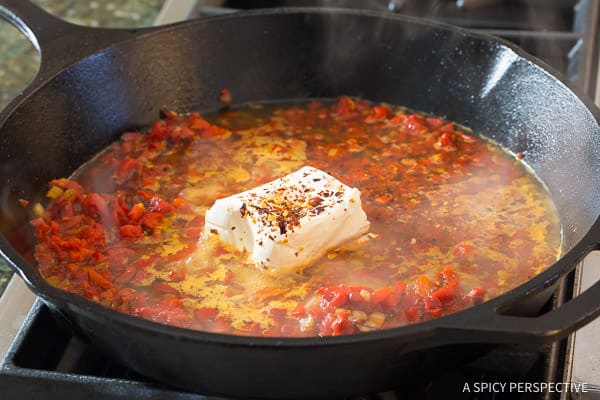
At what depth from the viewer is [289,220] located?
2.27 metres

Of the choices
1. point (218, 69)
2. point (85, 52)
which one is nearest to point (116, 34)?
point (85, 52)

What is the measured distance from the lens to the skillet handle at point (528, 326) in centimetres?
155

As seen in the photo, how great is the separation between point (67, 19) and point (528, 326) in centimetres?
304

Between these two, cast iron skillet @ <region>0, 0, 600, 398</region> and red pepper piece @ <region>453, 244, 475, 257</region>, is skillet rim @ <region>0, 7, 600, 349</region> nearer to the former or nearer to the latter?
cast iron skillet @ <region>0, 0, 600, 398</region>

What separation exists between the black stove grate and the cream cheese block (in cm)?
47

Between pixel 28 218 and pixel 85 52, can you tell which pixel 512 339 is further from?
pixel 85 52

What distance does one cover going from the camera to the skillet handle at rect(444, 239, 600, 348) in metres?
1.55

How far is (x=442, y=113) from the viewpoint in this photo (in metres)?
3.04

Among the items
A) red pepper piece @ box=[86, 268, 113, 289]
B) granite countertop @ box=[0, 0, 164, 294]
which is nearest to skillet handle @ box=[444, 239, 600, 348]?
red pepper piece @ box=[86, 268, 113, 289]

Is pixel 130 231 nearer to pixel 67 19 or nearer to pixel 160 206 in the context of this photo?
pixel 160 206

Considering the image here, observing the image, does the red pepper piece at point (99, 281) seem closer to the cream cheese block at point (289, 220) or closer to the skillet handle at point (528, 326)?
the cream cheese block at point (289, 220)

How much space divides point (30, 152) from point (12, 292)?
48 centimetres

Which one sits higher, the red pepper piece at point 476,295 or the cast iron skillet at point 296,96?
the cast iron skillet at point 296,96

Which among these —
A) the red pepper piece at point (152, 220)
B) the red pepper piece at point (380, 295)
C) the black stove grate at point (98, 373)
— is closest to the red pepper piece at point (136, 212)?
the red pepper piece at point (152, 220)
